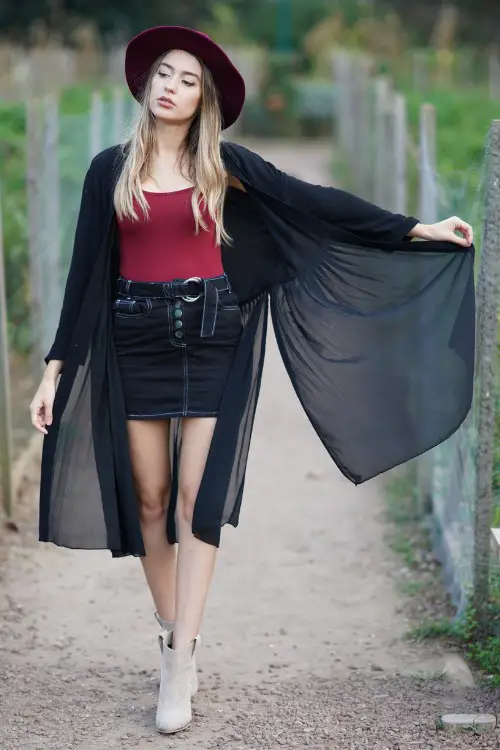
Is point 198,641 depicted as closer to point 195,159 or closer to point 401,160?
point 195,159

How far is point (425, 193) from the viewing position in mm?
6219

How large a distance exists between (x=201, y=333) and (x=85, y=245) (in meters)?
0.42

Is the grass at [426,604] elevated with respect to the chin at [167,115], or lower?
lower

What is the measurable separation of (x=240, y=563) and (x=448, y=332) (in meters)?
1.87

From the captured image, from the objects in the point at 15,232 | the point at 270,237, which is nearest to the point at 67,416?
the point at 270,237

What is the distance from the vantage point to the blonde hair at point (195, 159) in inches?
150

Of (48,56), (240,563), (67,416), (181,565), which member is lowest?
(240,563)

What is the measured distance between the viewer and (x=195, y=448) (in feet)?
13.0

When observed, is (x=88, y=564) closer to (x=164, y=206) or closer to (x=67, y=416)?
(x=67, y=416)

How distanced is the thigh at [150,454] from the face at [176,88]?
0.89 m

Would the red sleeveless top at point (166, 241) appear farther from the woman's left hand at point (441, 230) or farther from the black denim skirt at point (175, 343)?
the woman's left hand at point (441, 230)

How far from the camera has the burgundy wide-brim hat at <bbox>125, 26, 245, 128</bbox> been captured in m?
3.84

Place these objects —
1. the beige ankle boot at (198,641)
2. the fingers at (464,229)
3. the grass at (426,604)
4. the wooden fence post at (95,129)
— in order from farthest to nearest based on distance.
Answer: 1. the wooden fence post at (95,129)
2. the grass at (426,604)
3. the beige ankle boot at (198,641)
4. the fingers at (464,229)

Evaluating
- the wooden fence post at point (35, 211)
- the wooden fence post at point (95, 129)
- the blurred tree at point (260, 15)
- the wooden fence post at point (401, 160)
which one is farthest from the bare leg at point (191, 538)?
the blurred tree at point (260, 15)
